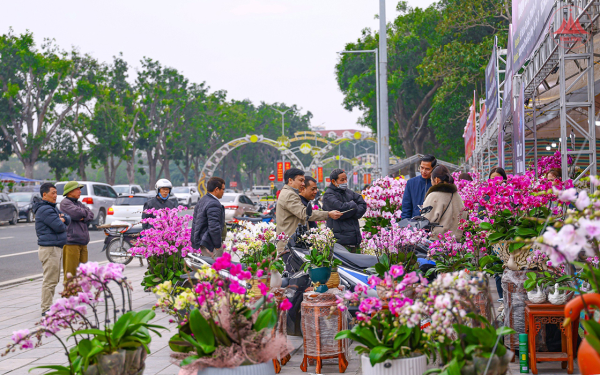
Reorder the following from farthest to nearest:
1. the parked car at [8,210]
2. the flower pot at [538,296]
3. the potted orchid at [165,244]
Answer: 1. the parked car at [8,210]
2. the potted orchid at [165,244]
3. the flower pot at [538,296]

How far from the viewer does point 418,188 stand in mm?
7469

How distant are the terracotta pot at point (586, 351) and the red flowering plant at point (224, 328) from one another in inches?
58.0

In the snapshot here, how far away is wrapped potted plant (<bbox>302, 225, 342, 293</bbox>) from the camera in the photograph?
538cm

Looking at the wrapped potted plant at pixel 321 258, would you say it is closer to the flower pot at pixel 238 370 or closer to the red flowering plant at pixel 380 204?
the flower pot at pixel 238 370

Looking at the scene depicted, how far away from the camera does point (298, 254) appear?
244 inches

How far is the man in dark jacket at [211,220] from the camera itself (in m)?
7.45

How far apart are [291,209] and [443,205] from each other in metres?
1.66

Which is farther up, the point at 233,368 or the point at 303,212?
the point at 303,212

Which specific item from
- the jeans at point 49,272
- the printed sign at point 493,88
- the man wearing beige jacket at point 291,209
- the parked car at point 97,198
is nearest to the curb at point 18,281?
the jeans at point 49,272

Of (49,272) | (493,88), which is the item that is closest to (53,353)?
(49,272)

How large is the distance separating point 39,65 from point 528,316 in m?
34.0

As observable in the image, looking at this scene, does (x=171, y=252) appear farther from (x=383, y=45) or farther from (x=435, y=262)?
(x=383, y=45)

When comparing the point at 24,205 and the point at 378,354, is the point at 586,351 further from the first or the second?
the point at 24,205

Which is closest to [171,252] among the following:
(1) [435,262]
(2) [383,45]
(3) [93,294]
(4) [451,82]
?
(1) [435,262]
